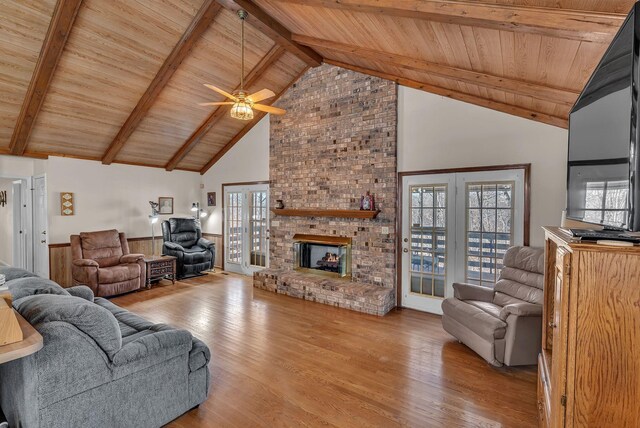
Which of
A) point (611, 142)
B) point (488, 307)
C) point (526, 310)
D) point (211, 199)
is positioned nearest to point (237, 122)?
point (211, 199)

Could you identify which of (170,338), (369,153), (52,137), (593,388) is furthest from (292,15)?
(52,137)

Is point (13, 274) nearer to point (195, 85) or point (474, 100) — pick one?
point (195, 85)

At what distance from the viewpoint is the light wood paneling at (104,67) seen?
3785 millimetres

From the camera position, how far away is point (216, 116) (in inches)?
238

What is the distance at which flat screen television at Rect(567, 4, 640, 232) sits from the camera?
1.10 meters

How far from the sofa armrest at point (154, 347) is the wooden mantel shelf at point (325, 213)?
127 inches

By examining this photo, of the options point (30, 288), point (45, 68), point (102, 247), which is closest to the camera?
point (30, 288)

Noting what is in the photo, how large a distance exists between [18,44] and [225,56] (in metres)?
2.46

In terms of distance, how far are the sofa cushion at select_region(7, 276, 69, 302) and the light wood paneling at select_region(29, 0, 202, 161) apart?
3.08 m

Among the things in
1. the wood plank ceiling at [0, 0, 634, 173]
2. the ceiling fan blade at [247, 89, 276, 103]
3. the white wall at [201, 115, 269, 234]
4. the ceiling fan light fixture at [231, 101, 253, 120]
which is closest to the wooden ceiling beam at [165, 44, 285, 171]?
the wood plank ceiling at [0, 0, 634, 173]

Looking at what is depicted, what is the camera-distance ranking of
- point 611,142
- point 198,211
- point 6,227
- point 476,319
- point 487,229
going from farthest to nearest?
point 6,227
point 198,211
point 487,229
point 476,319
point 611,142

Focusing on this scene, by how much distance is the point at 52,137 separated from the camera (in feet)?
17.4

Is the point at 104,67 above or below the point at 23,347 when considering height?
above

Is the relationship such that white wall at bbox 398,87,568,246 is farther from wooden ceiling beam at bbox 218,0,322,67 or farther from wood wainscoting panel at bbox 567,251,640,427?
wood wainscoting panel at bbox 567,251,640,427
